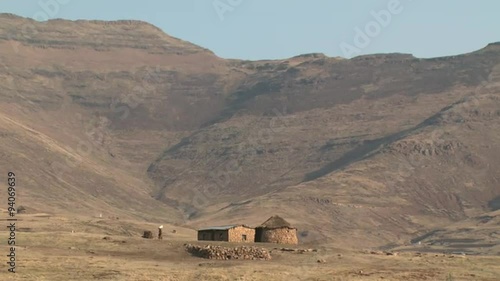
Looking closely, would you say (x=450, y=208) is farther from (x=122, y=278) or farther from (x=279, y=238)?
(x=122, y=278)

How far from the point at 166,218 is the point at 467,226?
63.4m

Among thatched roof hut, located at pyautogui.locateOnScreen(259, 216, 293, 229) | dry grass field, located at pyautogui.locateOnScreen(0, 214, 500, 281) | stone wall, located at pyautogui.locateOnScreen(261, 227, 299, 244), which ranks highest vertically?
thatched roof hut, located at pyautogui.locateOnScreen(259, 216, 293, 229)

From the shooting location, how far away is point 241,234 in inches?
2847

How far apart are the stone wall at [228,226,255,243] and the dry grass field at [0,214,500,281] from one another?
542 cm

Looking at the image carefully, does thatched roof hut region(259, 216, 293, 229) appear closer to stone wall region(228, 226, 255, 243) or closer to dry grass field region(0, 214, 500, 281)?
stone wall region(228, 226, 255, 243)

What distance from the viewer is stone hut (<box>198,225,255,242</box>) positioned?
235ft

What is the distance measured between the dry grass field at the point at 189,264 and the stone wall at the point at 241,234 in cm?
542

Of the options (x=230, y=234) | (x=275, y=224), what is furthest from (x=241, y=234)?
(x=275, y=224)

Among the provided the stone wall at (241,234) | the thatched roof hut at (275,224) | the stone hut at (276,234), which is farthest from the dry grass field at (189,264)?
the thatched roof hut at (275,224)

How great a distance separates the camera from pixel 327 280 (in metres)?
46.9

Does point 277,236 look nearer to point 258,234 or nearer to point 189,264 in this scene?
point 258,234

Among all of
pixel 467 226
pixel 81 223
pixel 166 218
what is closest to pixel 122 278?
pixel 81 223

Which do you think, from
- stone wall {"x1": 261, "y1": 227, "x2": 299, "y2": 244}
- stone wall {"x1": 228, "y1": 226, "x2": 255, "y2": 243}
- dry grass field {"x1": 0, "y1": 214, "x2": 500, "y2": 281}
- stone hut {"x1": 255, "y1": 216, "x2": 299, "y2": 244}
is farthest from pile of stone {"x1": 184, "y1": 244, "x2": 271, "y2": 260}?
stone hut {"x1": 255, "y1": 216, "x2": 299, "y2": 244}

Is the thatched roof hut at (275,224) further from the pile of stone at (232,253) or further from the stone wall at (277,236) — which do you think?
the pile of stone at (232,253)
